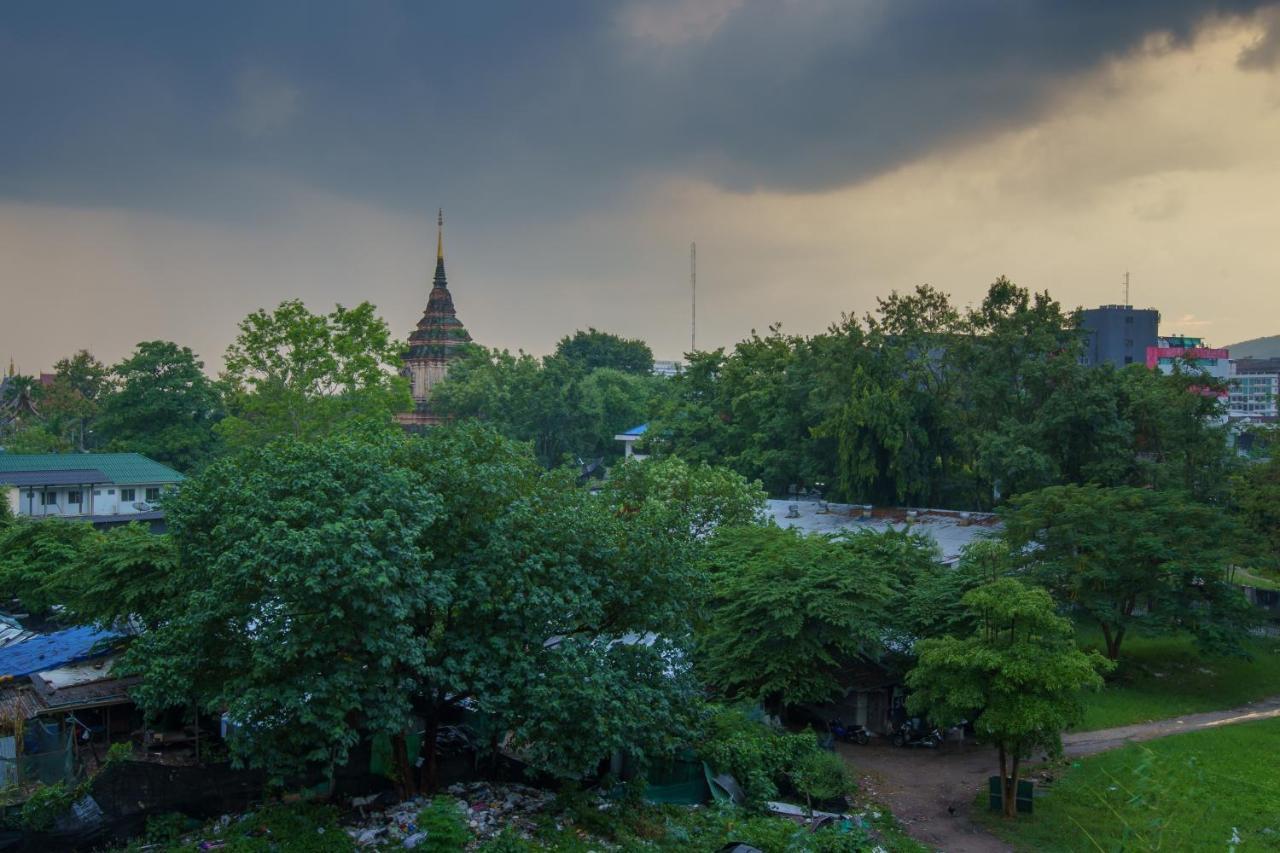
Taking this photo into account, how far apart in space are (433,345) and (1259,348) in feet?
417

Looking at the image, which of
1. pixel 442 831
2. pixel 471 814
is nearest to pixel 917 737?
pixel 471 814

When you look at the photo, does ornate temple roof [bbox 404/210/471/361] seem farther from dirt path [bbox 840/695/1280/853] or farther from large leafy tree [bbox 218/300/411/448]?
dirt path [bbox 840/695/1280/853]

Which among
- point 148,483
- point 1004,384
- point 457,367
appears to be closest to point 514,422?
point 457,367

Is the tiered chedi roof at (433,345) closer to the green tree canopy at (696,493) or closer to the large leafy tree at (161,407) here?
the large leafy tree at (161,407)

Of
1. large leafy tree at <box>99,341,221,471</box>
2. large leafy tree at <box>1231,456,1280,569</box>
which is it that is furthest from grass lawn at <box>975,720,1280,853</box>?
large leafy tree at <box>99,341,221,471</box>

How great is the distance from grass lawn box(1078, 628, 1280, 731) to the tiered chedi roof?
53.4 m

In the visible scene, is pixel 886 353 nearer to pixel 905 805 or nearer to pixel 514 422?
pixel 905 805

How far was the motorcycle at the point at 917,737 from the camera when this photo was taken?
1906cm

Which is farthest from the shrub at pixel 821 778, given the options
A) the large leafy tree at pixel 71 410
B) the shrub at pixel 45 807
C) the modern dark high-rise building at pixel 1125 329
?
the modern dark high-rise building at pixel 1125 329

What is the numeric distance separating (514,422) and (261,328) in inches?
968

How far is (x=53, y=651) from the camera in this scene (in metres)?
17.9

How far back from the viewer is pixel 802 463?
38594 mm

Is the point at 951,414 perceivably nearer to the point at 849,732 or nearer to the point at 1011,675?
the point at 849,732

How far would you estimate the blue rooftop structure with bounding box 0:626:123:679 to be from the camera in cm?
1716
